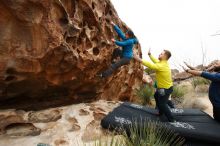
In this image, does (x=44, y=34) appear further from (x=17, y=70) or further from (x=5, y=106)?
(x=5, y=106)

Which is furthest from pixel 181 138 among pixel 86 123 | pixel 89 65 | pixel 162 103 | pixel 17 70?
pixel 17 70

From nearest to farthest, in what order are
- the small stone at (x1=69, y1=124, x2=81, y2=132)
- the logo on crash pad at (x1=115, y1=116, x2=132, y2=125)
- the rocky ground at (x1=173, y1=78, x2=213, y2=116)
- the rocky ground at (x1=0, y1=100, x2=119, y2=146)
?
the rocky ground at (x1=0, y1=100, x2=119, y2=146) < the small stone at (x1=69, y1=124, x2=81, y2=132) < the logo on crash pad at (x1=115, y1=116, x2=132, y2=125) < the rocky ground at (x1=173, y1=78, x2=213, y2=116)

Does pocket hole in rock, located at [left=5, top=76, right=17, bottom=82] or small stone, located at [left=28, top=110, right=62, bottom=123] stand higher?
pocket hole in rock, located at [left=5, top=76, right=17, bottom=82]

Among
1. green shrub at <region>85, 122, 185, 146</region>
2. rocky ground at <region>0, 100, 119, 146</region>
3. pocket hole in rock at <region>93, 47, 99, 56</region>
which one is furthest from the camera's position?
A: pocket hole in rock at <region>93, 47, 99, 56</region>

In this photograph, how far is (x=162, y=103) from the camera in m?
5.73

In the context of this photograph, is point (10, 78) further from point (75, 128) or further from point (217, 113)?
point (217, 113)

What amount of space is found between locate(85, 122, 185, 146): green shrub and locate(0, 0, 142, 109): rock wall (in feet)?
5.87

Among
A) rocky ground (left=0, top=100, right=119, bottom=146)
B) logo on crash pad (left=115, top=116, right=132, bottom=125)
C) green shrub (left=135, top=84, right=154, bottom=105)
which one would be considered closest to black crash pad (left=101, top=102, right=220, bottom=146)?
logo on crash pad (left=115, top=116, right=132, bottom=125)

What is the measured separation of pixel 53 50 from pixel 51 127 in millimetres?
1512

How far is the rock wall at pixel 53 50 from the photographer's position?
449cm

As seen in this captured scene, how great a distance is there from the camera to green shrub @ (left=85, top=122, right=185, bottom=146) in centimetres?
398

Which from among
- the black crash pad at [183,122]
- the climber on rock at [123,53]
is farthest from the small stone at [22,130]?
the climber on rock at [123,53]

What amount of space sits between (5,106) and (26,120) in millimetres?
555

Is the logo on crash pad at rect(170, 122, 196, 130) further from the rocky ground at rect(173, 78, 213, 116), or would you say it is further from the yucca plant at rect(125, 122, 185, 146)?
the rocky ground at rect(173, 78, 213, 116)
